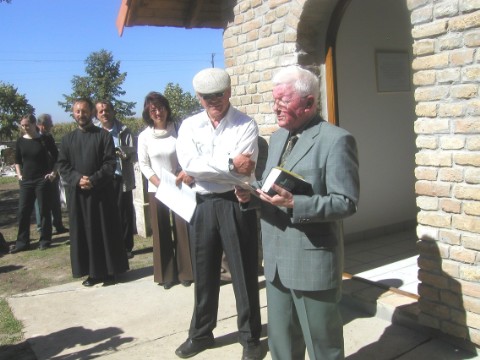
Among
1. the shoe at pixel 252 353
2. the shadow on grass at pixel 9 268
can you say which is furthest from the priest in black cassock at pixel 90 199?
the shoe at pixel 252 353

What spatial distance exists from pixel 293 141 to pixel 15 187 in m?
16.4

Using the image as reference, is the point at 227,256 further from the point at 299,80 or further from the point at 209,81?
the point at 299,80

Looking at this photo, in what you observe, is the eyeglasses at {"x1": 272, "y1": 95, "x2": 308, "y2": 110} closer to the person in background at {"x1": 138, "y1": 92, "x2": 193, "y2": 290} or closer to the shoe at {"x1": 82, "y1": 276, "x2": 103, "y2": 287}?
the person in background at {"x1": 138, "y1": 92, "x2": 193, "y2": 290}

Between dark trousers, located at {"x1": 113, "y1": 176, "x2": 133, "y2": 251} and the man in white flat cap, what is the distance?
3094mm

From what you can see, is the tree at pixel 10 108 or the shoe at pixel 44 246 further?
the tree at pixel 10 108

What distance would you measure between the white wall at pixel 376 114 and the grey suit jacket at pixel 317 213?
3.73 m

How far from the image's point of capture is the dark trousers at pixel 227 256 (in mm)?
3506

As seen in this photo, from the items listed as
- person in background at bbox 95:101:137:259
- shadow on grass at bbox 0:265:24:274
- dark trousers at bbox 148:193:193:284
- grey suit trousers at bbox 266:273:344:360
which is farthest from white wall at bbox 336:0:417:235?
shadow on grass at bbox 0:265:24:274

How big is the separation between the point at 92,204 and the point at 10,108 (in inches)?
1222

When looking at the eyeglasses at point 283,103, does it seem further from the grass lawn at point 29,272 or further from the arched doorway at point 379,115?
the arched doorway at point 379,115

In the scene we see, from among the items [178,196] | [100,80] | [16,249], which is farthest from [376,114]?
[100,80]

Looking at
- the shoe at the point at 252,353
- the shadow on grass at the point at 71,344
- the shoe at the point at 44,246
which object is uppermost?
the shoe at the point at 44,246

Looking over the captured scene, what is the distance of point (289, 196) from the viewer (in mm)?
2359

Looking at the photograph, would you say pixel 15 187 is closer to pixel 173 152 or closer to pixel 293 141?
pixel 173 152
